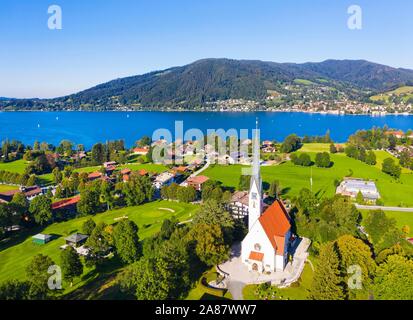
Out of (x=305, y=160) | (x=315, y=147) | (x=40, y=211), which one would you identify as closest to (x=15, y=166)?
(x=40, y=211)

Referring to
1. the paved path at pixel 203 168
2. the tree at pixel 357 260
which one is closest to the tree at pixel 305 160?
the paved path at pixel 203 168

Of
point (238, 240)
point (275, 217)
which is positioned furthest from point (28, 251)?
point (275, 217)

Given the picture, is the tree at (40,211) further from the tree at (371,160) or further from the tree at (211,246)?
the tree at (371,160)

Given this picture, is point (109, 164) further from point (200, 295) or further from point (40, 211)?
point (200, 295)

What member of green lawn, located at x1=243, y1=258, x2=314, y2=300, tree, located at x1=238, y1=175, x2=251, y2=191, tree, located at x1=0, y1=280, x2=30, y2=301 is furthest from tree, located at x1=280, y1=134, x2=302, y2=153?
tree, located at x1=0, y1=280, x2=30, y2=301

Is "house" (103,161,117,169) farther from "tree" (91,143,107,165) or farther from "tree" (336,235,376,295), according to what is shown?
"tree" (336,235,376,295)
